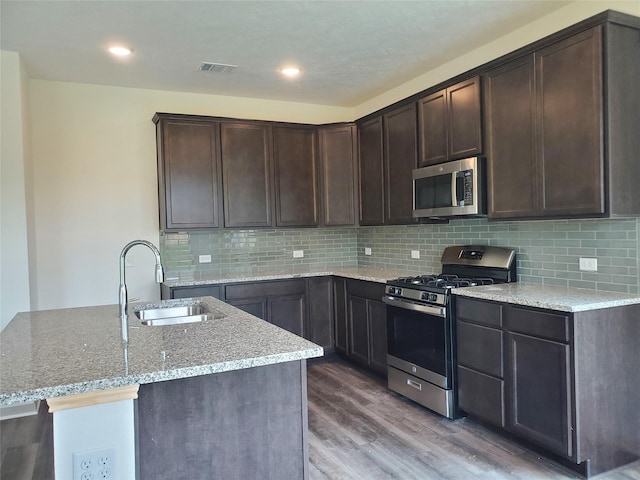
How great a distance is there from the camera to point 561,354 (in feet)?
8.20

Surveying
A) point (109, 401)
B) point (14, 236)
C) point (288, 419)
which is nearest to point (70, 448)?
point (109, 401)

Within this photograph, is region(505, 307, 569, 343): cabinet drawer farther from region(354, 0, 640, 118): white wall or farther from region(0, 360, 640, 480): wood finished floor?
region(354, 0, 640, 118): white wall

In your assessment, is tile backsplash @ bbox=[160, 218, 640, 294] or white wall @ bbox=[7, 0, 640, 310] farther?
white wall @ bbox=[7, 0, 640, 310]

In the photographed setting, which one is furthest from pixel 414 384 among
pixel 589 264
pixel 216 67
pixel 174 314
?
pixel 216 67

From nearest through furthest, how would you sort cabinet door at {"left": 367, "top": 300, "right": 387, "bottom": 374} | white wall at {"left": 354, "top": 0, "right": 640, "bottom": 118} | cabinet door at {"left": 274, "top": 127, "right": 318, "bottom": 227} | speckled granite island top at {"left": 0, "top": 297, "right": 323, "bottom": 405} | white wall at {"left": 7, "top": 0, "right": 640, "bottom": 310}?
speckled granite island top at {"left": 0, "top": 297, "right": 323, "bottom": 405} → white wall at {"left": 354, "top": 0, "right": 640, "bottom": 118} → cabinet door at {"left": 367, "top": 300, "right": 387, "bottom": 374} → white wall at {"left": 7, "top": 0, "right": 640, "bottom": 310} → cabinet door at {"left": 274, "top": 127, "right": 318, "bottom": 227}

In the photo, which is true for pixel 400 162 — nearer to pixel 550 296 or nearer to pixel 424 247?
pixel 424 247

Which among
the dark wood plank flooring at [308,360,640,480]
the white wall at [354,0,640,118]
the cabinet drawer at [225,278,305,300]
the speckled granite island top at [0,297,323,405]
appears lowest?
the dark wood plank flooring at [308,360,640,480]

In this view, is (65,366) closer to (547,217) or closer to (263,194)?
(547,217)

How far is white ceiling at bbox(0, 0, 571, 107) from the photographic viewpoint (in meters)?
2.95

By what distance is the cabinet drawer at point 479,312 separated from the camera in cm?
288

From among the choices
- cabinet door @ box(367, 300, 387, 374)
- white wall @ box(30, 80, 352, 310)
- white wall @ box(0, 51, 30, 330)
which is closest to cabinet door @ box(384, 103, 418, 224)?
cabinet door @ box(367, 300, 387, 374)

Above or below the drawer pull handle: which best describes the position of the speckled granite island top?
above

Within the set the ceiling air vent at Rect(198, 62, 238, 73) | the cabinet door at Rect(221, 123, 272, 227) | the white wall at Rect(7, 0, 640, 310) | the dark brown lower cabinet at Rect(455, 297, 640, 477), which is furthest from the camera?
the cabinet door at Rect(221, 123, 272, 227)

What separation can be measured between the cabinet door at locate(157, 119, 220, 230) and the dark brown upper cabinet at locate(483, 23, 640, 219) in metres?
2.62
